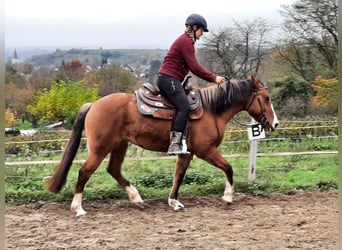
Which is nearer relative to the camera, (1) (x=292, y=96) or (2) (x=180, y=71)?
(2) (x=180, y=71)

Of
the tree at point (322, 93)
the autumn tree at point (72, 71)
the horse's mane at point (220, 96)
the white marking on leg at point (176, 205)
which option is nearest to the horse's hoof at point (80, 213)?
the white marking on leg at point (176, 205)

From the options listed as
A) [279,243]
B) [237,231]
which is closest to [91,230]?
[237,231]

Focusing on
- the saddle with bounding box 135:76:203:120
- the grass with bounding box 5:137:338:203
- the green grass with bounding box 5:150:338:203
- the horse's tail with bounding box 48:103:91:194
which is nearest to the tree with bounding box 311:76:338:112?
the grass with bounding box 5:137:338:203

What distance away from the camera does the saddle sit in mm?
4125

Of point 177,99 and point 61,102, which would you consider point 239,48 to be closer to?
point 61,102

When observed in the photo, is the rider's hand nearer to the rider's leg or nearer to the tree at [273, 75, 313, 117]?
the rider's leg

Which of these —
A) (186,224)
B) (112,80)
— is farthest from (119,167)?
(112,80)

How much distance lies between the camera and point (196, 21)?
4098 mm

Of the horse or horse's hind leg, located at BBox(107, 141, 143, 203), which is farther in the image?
horse's hind leg, located at BBox(107, 141, 143, 203)

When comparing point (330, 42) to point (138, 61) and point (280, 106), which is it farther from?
point (138, 61)

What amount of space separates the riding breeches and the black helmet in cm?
49

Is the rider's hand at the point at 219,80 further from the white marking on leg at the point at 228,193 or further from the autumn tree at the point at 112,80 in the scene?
the autumn tree at the point at 112,80

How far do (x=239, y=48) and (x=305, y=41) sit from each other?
7.63ft

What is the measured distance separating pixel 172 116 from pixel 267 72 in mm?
4418
